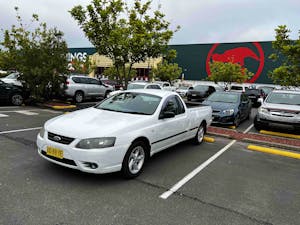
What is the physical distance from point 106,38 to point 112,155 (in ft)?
27.3

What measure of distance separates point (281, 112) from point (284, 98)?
4.48 ft

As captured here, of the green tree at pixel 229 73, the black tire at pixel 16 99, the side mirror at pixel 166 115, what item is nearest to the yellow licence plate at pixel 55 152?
the side mirror at pixel 166 115

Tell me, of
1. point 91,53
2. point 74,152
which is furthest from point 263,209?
point 91,53

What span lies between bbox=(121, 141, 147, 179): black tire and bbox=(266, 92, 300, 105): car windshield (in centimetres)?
687

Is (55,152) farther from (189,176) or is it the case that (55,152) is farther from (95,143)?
(189,176)

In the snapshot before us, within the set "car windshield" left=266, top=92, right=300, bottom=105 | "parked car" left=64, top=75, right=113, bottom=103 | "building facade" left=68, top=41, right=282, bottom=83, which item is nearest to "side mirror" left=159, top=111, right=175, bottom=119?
"car windshield" left=266, top=92, right=300, bottom=105

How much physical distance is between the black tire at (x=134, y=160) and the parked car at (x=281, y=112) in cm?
589

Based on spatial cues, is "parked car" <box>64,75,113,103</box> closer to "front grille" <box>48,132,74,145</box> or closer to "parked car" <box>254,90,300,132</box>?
"parked car" <box>254,90,300,132</box>

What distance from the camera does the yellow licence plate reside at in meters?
3.68

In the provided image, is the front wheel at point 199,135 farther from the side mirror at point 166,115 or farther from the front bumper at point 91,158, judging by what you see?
the front bumper at point 91,158

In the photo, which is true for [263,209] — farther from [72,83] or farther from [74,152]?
[72,83]

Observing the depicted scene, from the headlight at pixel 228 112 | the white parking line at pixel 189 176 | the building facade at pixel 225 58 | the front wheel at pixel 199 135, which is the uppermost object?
the building facade at pixel 225 58

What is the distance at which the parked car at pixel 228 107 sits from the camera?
29.3 feet

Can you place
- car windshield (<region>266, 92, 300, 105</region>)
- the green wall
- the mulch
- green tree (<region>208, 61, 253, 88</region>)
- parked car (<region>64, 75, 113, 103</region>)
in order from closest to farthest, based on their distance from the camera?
1. the mulch
2. car windshield (<region>266, 92, 300, 105</region>)
3. parked car (<region>64, 75, 113, 103</region>)
4. green tree (<region>208, 61, 253, 88</region>)
5. the green wall
